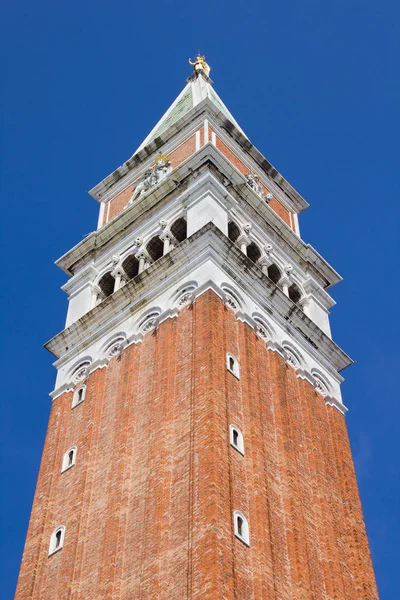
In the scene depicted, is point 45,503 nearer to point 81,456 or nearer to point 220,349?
point 81,456

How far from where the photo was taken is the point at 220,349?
42625 mm

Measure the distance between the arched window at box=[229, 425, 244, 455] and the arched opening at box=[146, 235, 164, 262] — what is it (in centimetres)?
1335

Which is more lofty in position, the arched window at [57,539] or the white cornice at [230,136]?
the white cornice at [230,136]

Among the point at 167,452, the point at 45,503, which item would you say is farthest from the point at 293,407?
the point at 45,503

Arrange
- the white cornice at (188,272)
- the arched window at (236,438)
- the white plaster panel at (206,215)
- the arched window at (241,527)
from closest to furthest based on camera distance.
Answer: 1. the arched window at (241,527)
2. the arched window at (236,438)
3. the white cornice at (188,272)
4. the white plaster panel at (206,215)

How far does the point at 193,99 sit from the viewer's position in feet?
215

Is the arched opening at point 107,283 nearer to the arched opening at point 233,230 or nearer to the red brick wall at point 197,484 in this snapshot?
the arched opening at point 233,230

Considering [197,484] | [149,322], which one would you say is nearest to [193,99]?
[149,322]

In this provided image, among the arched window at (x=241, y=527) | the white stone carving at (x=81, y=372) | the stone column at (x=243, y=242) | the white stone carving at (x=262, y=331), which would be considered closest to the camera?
the arched window at (x=241, y=527)

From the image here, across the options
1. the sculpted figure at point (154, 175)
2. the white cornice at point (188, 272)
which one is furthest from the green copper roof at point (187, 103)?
the white cornice at point (188, 272)

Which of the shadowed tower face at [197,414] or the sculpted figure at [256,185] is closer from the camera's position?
the shadowed tower face at [197,414]

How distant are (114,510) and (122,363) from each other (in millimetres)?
7757

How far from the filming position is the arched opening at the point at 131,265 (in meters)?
52.1

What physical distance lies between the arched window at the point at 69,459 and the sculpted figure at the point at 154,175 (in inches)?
611
